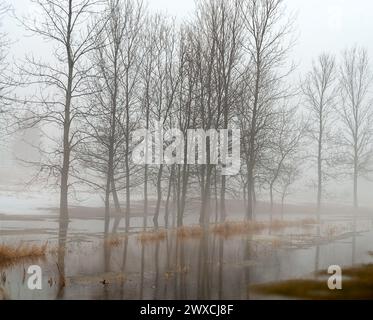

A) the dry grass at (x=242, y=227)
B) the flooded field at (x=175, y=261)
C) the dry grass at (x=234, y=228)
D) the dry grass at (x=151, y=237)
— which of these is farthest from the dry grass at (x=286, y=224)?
the dry grass at (x=151, y=237)

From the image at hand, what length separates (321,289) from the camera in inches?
369

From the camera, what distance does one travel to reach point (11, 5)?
17.8m

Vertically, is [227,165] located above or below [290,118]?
below

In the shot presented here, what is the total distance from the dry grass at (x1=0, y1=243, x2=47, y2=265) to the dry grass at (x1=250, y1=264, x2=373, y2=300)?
6.55 meters

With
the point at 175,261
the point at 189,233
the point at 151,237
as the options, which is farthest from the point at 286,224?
the point at 175,261

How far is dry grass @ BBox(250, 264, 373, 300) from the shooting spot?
8.76 metres

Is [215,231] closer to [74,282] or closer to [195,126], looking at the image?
[195,126]

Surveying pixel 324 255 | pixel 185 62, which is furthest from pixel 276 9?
pixel 324 255

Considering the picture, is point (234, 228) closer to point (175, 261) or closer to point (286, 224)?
point (286, 224)

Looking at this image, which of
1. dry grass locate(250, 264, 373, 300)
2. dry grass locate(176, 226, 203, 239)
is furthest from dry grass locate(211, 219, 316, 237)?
dry grass locate(250, 264, 373, 300)

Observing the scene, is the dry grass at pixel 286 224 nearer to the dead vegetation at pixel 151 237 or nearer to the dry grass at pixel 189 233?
the dry grass at pixel 189 233

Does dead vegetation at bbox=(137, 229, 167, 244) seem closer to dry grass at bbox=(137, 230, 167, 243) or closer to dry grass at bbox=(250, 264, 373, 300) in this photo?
dry grass at bbox=(137, 230, 167, 243)

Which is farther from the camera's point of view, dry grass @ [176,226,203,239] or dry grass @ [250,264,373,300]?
dry grass @ [176,226,203,239]

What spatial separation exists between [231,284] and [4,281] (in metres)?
5.07
